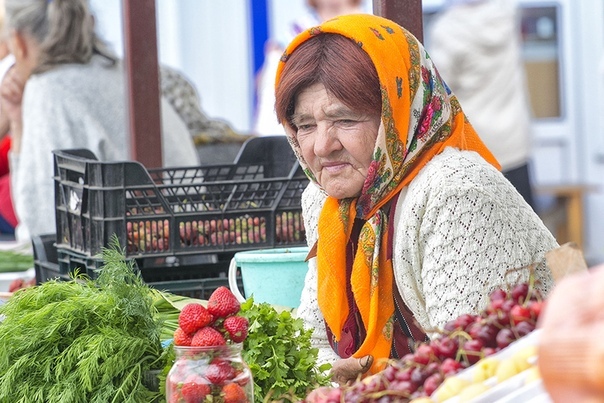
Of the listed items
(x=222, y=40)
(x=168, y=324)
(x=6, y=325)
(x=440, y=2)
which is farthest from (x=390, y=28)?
(x=222, y=40)

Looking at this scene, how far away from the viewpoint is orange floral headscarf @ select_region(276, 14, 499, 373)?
2.35 metres

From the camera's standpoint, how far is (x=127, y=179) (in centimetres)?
289

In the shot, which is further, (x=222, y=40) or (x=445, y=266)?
(x=222, y=40)

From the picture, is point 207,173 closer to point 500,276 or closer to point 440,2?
point 500,276

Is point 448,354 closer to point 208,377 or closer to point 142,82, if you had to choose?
point 208,377

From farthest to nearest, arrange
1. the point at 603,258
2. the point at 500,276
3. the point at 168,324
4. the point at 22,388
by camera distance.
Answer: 1. the point at 603,258
2. the point at 168,324
3. the point at 500,276
4. the point at 22,388

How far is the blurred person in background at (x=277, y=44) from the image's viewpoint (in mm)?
5629

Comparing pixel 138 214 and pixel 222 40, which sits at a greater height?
pixel 222 40

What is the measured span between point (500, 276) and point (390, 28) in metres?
0.63

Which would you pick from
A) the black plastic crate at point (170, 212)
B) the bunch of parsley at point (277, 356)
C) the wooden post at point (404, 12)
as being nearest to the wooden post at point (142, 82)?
the black plastic crate at point (170, 212)

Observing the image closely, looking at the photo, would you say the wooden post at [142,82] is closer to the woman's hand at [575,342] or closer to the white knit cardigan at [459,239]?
the white knit cardigan at [459,239]

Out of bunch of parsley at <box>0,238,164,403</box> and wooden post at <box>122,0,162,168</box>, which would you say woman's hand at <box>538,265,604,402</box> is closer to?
bunch of parsley at <box>0,238,164,403</box>

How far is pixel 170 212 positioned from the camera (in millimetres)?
2881

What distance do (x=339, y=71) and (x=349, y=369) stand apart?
661 millimetres
